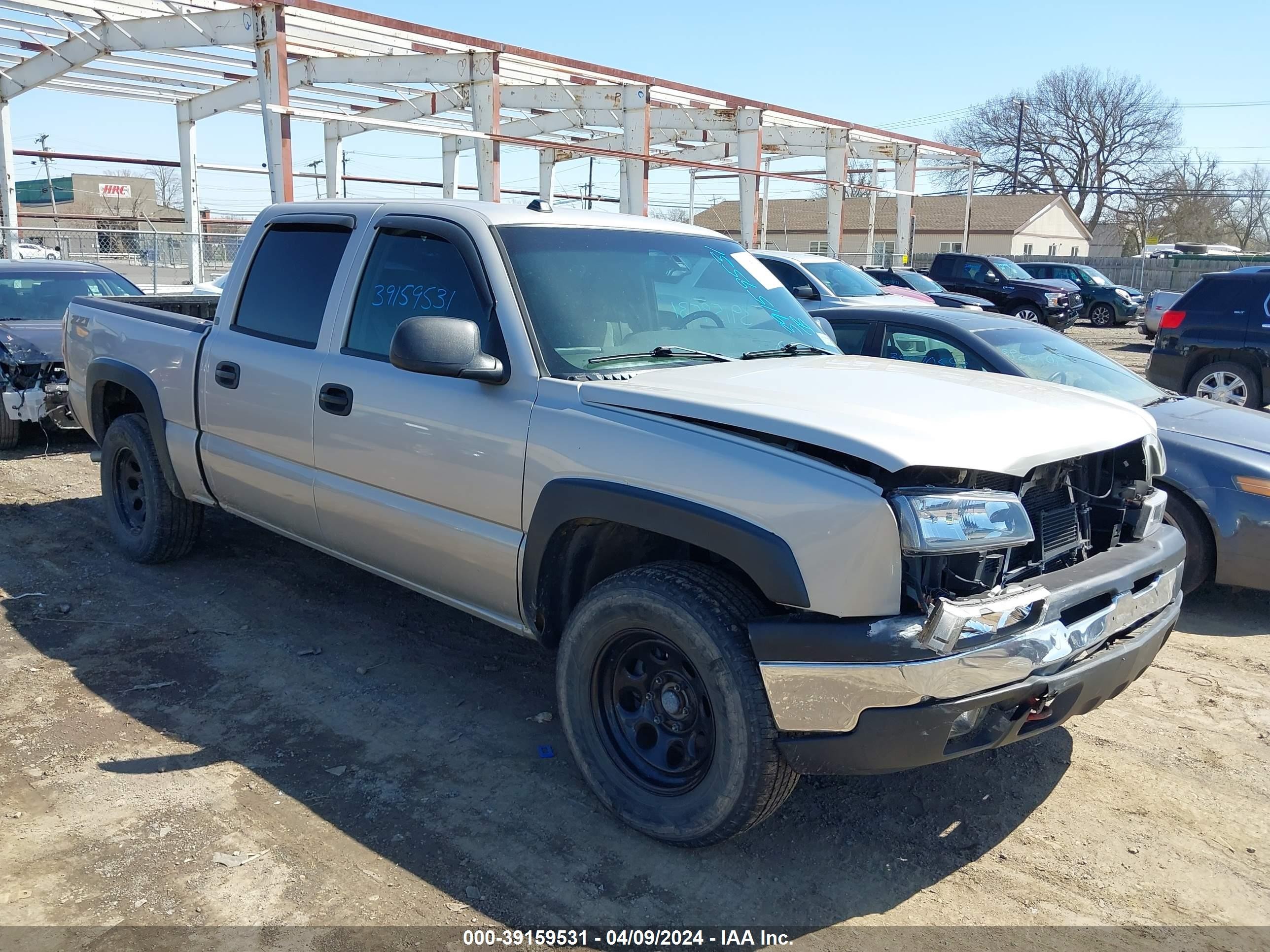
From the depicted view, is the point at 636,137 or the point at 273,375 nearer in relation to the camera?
the point at 273,375

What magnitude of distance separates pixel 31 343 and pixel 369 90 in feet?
50.8

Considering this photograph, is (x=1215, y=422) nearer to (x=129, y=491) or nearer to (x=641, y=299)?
(x=641, y=299)

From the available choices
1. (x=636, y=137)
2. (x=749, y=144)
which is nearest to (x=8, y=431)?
(x=636, y=137)

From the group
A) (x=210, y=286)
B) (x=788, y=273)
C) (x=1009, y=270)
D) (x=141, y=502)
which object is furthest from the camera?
(x=1009, y=270)

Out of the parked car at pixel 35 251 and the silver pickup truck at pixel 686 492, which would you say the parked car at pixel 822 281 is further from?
the parked car at pixel 35 251

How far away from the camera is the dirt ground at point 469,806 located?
3006mm

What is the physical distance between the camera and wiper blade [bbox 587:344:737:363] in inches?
146

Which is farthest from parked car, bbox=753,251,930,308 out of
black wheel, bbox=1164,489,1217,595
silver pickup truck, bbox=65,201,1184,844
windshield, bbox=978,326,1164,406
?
silver pickup truck, bbox=65,201,1184,844

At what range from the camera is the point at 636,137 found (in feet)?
69.1

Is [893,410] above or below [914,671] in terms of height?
above

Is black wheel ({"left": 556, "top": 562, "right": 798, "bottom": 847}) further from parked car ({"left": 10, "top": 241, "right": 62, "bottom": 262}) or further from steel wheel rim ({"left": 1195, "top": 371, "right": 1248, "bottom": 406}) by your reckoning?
parked car ({"left": 10, "top": 241, "right": 62, "bottom": 262})

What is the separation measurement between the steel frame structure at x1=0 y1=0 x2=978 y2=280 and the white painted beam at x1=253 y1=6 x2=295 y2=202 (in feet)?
0.07

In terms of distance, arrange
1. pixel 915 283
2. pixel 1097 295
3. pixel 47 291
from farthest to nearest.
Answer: pixel 1097 295, pixel 915 283, pixel 47 291

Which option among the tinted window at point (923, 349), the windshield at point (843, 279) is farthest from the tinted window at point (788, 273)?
the tinted window at point (923, 349)
